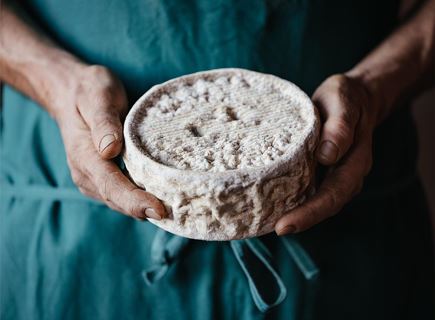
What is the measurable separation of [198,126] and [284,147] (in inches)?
4.7

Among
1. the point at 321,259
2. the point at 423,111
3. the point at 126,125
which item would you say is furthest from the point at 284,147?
the point at 423,111

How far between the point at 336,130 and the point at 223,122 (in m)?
0.15

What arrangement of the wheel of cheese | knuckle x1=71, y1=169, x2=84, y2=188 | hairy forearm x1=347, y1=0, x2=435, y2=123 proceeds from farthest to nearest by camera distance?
hairy forearm x1=347, y1=0, x2=435, y2=123 → knuckle x1=71, y1=169, x2=84, y2=188 → the wheel of cheese

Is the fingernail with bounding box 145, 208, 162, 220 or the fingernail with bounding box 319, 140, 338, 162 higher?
the fingernail with bounding box 319, 140, 338, 162

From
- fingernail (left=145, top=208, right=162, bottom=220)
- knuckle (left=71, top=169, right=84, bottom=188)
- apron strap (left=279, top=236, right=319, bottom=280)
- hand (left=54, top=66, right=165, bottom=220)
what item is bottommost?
apron strap (left=279, top=236, right=319, bottom=280)

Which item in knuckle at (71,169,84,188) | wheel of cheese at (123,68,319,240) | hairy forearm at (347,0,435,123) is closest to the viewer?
wheel of cheese at (123,68,319,240)

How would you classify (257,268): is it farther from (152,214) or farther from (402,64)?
(402,64)

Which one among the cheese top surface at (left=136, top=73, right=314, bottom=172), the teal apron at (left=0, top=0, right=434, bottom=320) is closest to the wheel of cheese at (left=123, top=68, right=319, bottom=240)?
the cheese top surface at (left=136, top=73, right=314, bottom=172)

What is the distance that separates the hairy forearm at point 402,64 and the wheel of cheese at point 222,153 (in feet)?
0.63

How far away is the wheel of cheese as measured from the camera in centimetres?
67

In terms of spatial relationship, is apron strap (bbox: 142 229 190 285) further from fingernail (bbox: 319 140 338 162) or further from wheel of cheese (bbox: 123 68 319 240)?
fingernail (bbox: 319 140 338 162)

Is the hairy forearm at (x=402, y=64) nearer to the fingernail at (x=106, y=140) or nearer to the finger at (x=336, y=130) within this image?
the finger at (x=336, y=130)

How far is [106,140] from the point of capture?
72cm

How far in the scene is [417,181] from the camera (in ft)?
3.55
